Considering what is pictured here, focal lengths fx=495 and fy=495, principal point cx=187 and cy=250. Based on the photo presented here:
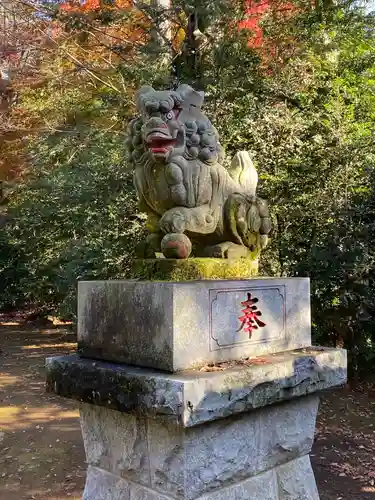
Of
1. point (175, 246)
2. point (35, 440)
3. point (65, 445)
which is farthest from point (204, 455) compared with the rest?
point (35, 440)

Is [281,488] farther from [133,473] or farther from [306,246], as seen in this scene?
[306,246]

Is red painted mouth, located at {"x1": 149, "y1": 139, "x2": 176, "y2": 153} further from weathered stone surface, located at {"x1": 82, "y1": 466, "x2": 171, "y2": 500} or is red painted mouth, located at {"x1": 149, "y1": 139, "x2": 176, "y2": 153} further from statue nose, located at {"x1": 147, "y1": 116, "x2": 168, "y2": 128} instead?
weathered stone surface, located at {"x1": 82, "y1": 466, "x2": 171, "y2": 500}

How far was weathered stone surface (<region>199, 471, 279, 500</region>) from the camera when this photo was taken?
7.80ft

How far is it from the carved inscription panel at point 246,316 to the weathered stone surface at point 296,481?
2.38ft

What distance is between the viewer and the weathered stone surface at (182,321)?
2232mm

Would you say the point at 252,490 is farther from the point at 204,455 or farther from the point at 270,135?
the point at 270,135

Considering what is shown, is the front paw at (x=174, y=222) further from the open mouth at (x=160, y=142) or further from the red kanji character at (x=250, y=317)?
the red kanji character at (x=250, y=317)

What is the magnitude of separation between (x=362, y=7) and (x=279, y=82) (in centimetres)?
175

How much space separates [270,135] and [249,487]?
187 inches

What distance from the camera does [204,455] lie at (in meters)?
2.29

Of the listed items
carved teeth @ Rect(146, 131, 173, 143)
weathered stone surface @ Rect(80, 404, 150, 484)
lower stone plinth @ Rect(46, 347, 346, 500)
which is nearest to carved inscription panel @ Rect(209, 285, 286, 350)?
lower stone plinth @ Rect(46, 347, 346, 500)

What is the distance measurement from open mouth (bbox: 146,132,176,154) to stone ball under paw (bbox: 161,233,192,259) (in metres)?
0.44

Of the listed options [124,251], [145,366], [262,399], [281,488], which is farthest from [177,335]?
[124,251]

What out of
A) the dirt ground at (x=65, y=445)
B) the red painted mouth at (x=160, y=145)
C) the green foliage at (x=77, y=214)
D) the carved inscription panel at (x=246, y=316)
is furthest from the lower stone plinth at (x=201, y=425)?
the green foliage at (x=77, y=214)
